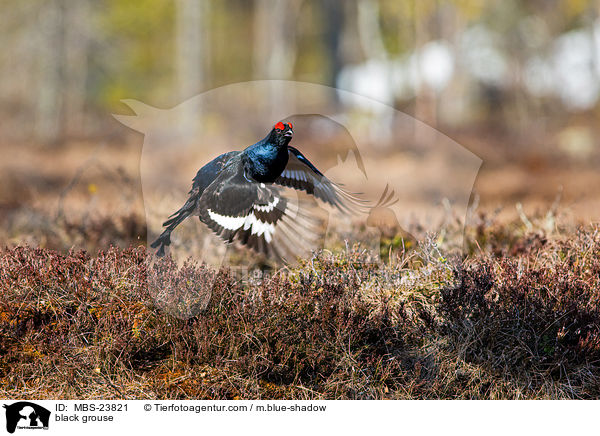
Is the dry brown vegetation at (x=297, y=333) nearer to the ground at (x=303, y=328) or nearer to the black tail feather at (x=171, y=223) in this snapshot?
the ground at (x=303, y=328)

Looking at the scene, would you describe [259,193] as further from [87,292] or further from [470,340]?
[470,340]

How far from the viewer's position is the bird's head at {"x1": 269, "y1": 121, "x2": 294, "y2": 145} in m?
3.30

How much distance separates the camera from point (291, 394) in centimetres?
348

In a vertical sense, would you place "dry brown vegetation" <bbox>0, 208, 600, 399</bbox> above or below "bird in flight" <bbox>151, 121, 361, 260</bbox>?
below

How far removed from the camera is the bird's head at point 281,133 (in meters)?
3.30

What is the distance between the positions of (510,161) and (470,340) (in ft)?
32.3

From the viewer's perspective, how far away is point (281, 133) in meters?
3.34

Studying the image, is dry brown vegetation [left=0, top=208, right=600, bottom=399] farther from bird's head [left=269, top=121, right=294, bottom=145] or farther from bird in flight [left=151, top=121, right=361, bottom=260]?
bird's head [left=269, top=121, right=294, bottom=145]
